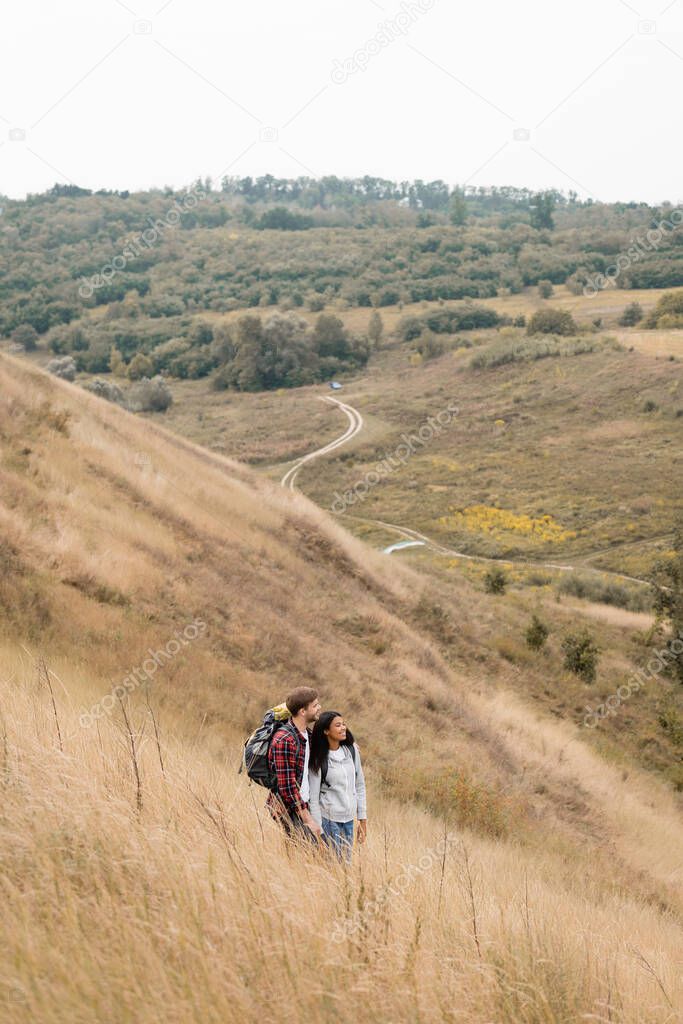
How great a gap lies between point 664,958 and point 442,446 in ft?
208

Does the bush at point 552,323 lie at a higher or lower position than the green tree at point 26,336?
higher

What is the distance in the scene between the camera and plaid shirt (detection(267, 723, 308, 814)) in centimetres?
487

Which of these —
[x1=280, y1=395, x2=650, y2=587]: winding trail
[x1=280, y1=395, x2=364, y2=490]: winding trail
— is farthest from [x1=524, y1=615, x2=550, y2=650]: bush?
[x1=280, y1=395, x2=364, y2=490]: winding trail

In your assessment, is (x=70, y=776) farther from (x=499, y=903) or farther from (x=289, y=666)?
(x=289, y=666)

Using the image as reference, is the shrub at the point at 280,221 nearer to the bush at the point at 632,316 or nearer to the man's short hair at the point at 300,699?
the bush at the point at 632,316

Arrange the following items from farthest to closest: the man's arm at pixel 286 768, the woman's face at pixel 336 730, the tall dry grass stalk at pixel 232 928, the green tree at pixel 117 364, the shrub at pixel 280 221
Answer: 1. the shrub at pixel 280 221
2. the green tree at pixel 117 364
3. the woman's face at pixel 336 730
4. the man's arm at pixel 286 768
5. the tall dry grass stalk at pixel 232 928

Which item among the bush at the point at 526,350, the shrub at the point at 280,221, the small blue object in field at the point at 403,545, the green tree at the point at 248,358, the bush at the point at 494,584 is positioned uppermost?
the shrub at the point at 280,221

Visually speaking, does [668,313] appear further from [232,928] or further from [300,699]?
[232,928]

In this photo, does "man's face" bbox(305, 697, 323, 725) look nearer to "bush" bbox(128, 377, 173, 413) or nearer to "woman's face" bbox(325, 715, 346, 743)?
"woman's face" bbox(325, 715, 346, 743)

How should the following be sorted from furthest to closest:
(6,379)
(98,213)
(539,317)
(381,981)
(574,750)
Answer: (98,213)
(539,317)
(6,379)
(574,750)
(381,981)

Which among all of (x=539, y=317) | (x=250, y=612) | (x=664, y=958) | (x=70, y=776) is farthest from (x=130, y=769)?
(x=539, y=317)

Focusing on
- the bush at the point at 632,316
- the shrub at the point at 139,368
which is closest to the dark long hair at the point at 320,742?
the bush at the point at 632,316

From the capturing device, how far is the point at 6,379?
1825 centimetres

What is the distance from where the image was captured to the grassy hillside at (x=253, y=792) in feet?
9.53
